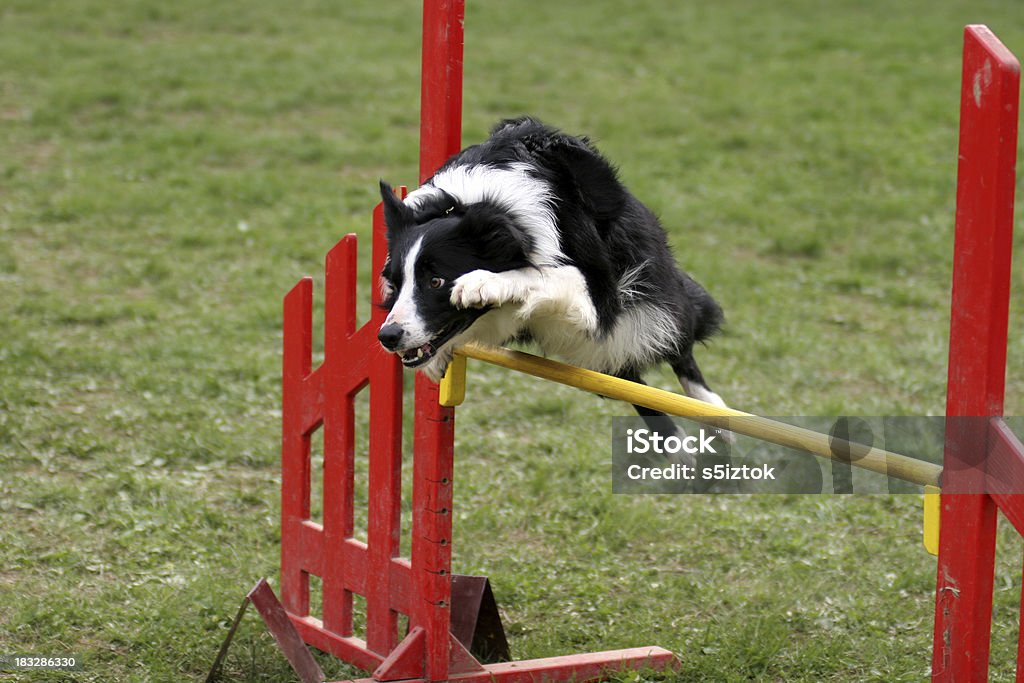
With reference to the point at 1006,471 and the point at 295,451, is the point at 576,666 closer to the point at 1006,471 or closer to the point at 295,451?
the point at 295,451

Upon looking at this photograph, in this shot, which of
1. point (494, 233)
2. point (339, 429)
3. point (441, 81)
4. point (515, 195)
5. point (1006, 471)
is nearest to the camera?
point (1006, 471)

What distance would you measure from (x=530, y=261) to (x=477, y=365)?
3.04 meters

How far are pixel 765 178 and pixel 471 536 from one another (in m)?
4.58

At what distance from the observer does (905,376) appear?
560cm

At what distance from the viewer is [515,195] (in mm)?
2713

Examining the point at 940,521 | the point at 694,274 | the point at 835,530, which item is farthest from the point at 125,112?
the point at 940,521

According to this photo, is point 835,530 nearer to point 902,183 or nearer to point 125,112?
point 902,183

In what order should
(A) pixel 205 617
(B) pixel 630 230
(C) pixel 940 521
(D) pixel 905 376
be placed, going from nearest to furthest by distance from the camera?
(C) pixel 940 521 → (B) pixel 630 230 → (A) pixel 205 617 → (D) pixel 905 376

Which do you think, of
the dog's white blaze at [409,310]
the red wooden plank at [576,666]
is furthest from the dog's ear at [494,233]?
the red wooden plank at [576,666]

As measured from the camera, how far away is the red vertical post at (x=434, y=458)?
290cm

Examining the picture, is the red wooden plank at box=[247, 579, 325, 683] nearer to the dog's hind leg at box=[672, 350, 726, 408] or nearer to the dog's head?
the dog's head

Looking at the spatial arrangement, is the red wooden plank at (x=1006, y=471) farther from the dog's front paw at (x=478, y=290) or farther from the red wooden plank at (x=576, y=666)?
the red wooden plank at (x=576, y=666)

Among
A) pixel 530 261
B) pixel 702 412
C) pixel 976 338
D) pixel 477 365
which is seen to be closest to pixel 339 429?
pixel 530 261

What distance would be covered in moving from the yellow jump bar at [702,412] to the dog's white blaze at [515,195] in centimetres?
26
